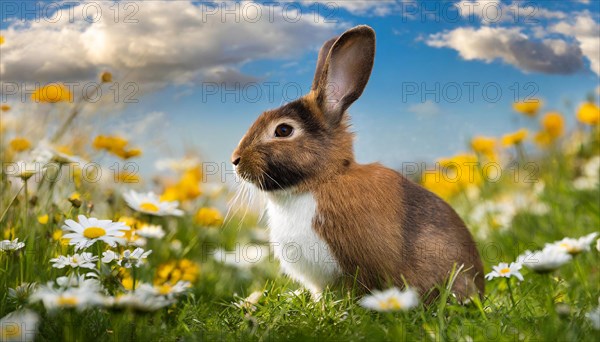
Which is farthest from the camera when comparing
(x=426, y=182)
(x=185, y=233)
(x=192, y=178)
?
(x=426, y=182)

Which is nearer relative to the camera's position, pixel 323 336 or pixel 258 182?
pixel 323 336

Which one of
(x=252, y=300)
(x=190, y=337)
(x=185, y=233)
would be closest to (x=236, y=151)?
(x=252, y=300)

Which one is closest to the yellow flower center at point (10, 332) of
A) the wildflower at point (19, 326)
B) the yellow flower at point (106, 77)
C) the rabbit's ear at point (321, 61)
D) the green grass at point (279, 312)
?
the wildflower at point (19, 326)

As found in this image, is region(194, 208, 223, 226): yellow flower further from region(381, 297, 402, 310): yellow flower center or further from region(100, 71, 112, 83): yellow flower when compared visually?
region(381, 297, 402, 310): yellow flower center

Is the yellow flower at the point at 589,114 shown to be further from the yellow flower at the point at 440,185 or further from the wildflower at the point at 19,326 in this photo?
the wildflower at the point at 19,326

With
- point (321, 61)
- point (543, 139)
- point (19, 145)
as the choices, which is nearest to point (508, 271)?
point (321, 61)

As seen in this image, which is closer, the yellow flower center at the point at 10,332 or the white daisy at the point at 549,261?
the yellow flower center at the point at 10,332

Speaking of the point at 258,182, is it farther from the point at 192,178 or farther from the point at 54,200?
the point at 192,178

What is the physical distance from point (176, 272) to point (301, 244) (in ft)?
3.65

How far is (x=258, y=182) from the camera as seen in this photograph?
3762 millimetres

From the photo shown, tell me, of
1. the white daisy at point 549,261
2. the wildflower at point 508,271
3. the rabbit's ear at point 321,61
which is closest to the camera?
the white daisy at point 549,261

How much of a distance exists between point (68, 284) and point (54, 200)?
141 centimetres

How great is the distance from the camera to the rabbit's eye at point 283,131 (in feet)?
12.5

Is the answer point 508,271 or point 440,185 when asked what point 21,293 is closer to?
point 508,271
